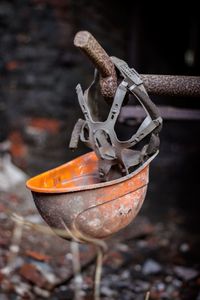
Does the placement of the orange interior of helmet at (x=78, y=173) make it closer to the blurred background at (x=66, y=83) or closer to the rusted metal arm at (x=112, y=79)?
the rusted metal arm at (x=112, y=79)

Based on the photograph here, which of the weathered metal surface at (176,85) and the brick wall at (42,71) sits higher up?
the weathered metal surface at (176,85)

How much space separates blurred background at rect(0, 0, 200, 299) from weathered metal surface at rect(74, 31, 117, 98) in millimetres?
2742

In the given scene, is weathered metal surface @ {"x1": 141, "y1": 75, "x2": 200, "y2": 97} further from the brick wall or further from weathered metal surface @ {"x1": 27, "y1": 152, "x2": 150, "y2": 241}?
the brick wall

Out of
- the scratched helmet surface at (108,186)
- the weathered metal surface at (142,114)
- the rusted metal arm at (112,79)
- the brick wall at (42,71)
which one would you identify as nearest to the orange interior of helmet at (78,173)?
the scratched helmet surface at (108,186)

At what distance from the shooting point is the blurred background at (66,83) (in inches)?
170

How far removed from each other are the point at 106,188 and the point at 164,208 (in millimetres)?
3396

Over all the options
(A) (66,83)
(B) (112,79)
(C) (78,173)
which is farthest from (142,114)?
(A) (66,83)

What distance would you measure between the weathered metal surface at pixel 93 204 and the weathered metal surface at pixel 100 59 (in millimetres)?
285

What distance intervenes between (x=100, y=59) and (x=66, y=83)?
2.88 metres

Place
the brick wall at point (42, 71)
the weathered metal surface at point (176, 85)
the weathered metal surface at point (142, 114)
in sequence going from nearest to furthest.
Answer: the weathered metal surface at point (176, 85), the weathered metal surface at point (142, 114), the brick wall at point (42, 71)

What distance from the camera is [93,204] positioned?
1.61 m

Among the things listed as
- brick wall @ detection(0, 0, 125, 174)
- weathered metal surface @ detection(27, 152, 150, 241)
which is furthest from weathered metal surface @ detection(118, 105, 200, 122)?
brick wall @ detection(0, 0, 125, 174)

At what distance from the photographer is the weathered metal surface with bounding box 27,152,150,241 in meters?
1.59

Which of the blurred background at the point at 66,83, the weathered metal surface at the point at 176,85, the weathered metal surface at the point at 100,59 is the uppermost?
the weathered metal surface at the point at 100,59
